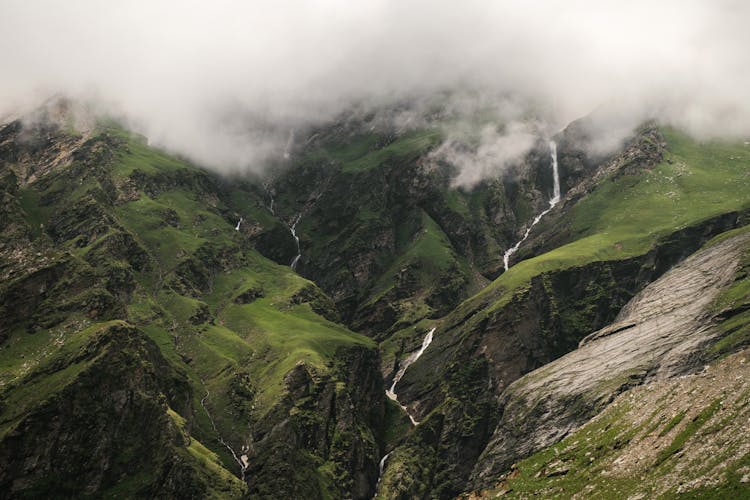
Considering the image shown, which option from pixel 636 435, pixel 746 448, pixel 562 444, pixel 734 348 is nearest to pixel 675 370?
pixel 734 348

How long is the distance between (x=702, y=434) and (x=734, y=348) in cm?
9165

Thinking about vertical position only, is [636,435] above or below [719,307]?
above

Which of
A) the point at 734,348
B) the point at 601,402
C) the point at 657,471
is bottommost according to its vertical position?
the point at 601,402

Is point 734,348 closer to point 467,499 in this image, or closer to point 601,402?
point 601,402

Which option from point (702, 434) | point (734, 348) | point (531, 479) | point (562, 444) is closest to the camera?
point (702, 434)

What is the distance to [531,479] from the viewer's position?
4161 inches

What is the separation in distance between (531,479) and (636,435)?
17082 millimetres

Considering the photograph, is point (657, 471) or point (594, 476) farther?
point (594, 476)

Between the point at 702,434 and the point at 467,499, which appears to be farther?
the point at 467,499

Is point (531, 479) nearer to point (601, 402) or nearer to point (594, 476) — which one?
point (594, 476)

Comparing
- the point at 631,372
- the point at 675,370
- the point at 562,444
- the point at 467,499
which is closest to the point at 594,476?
the point at 467,499

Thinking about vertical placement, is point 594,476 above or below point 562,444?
above

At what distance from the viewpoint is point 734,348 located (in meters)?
161

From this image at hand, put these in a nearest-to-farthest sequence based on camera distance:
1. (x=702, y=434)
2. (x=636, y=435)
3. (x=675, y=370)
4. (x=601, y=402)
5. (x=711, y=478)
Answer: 1. (x=711, y=478)
2. (x=702, y=434)
3. (x=636, y=435)
4. (x=675, y=370)
5. (x=601, y=402)
